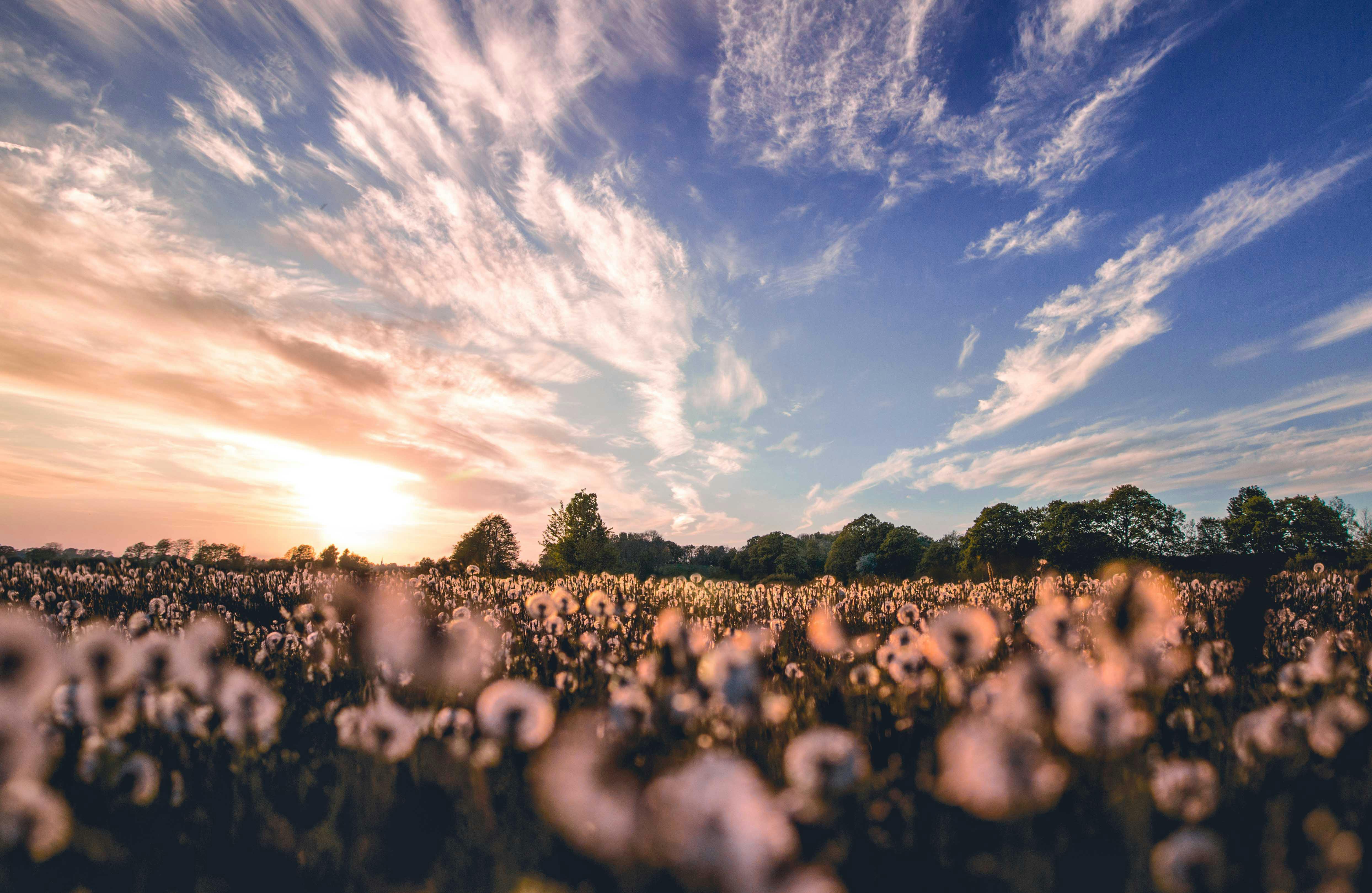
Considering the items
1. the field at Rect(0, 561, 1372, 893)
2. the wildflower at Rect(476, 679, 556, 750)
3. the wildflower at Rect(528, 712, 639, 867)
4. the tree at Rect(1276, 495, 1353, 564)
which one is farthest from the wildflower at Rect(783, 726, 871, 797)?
the tree at Rect(1276, 495, 1353, 564)

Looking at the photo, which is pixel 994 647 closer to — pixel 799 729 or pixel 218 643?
pixel 799 729

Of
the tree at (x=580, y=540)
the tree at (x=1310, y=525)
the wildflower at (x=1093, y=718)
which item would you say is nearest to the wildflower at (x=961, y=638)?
the wildflower at (x=1093, y=718)

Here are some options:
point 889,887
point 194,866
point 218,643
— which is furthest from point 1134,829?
point 218,643

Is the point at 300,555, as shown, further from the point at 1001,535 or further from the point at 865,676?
the point at 1001,535

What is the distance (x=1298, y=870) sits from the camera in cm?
156

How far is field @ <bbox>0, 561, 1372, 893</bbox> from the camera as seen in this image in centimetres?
157

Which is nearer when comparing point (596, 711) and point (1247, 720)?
point (1247, 720)

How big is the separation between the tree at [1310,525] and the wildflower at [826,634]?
71.5m

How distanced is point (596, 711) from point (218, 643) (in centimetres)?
328

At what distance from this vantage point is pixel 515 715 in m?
2.17

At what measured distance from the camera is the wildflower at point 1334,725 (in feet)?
6.74

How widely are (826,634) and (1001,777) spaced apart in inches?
107

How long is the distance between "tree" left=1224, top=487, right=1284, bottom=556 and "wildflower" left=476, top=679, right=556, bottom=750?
75.4 m

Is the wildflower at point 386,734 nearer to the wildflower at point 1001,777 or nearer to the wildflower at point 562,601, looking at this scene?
the wildflower at point 562,601
